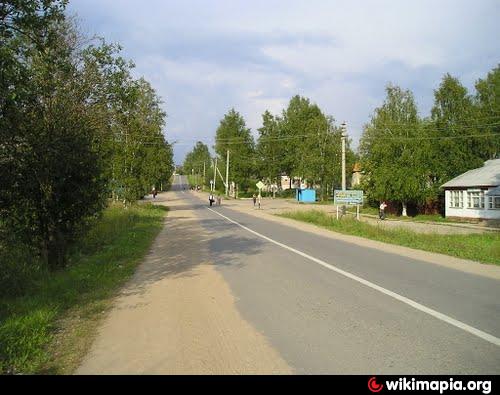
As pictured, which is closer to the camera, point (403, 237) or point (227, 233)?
point (403, 237)

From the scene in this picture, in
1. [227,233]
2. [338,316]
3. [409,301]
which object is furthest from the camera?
[227,233]

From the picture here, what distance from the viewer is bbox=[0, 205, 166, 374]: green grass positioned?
5.45 m

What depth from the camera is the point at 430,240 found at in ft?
62.1

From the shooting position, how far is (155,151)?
42.5 meters

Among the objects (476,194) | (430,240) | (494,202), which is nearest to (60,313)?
(430,240)

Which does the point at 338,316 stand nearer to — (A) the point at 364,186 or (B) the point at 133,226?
(B) the point at 133,226

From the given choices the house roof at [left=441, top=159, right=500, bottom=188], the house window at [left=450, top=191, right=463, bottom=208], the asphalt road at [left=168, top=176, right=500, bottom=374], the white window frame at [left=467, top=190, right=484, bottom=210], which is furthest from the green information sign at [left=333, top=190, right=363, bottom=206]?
the asphalt road at [left=168, top=176, right=500, bottom=374]

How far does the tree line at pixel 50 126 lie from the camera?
27.9 feet

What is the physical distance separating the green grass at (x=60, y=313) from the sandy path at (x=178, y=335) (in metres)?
0.27

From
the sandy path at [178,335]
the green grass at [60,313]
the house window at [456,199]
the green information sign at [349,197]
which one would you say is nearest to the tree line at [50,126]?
the green grass at [60,313]
